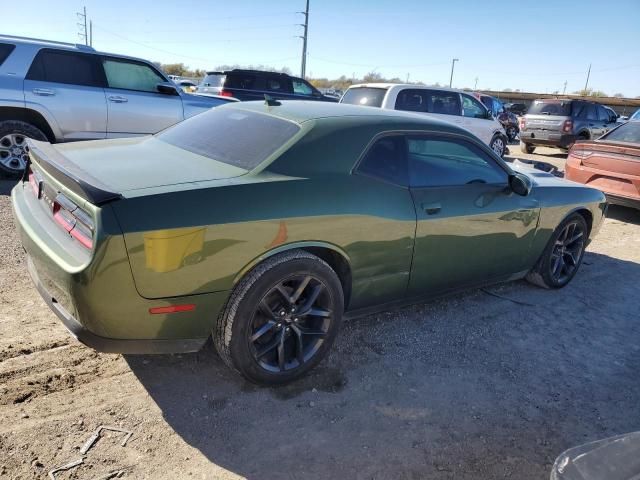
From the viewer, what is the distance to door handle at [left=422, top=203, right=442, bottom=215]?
3.36 m

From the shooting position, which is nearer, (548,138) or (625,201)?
(625,201)

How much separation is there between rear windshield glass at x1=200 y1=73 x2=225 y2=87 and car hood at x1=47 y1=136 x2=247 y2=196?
9991 millimetres

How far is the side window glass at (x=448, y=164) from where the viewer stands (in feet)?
11.4

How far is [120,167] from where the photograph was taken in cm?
284

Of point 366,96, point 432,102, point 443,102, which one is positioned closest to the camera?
point 366,96

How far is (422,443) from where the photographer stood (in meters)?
2.63

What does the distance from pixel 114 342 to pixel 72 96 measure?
18.6 feet

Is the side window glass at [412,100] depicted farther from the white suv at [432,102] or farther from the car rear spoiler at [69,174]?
the car rear spoiler at [69,174]

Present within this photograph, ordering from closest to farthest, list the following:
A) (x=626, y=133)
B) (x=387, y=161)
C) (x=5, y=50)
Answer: (x=387, y=161) → (x=5, y=50) → (x=626, y=133)

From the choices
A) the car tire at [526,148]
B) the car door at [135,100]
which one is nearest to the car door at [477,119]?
the car tire at [526,148]

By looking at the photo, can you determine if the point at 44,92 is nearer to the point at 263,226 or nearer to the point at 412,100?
the point at 263,226

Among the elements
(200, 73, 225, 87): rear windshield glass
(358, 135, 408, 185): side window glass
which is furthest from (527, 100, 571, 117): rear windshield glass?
(358, 135, 408, 185): side window glass

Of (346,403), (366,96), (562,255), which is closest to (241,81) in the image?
(366,96)

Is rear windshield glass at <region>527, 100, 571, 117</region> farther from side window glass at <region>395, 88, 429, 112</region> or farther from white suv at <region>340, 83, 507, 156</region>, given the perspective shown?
side window glass at <region>395, 88, 429, 112</region>
